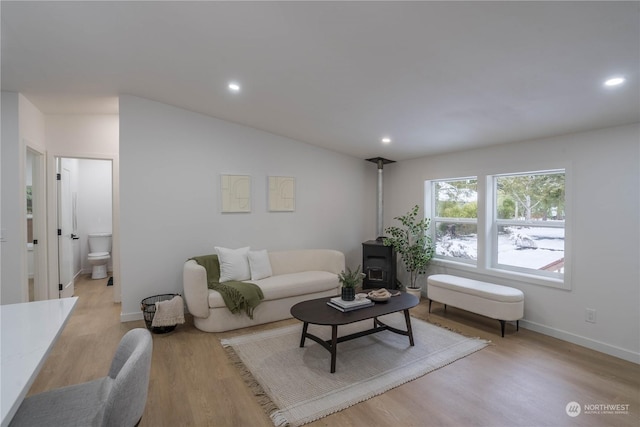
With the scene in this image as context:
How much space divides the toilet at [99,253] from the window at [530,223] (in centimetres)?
659

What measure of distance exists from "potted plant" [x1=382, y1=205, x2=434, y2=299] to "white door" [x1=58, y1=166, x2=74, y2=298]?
179 inches

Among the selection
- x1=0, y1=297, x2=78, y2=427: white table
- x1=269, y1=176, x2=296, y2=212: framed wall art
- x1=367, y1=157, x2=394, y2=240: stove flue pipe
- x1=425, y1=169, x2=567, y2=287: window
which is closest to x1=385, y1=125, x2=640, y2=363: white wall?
x1=425, y1=169, x2=567, y2=287: window

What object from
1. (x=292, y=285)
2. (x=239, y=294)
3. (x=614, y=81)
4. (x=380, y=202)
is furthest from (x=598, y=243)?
(x=239, y=294)

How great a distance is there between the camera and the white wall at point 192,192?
12.3 ft

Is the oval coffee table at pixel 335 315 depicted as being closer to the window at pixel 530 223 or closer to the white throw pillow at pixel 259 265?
the white throw pillow at pixel 259 265

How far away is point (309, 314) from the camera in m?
2.82

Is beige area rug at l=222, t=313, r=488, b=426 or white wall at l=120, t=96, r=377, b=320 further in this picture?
white wall at l=120, t=96, r=377, b=320

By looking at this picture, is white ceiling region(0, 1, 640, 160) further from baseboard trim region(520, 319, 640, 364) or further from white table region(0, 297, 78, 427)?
baseboard trim region(520, 319, 640, 364)

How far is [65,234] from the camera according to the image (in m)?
4.43

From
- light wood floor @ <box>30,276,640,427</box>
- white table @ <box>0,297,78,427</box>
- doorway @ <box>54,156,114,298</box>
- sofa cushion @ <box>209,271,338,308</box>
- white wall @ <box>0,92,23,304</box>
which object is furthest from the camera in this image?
doorway @ <box>54,156,114,298</box>

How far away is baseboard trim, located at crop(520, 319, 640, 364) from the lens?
113 inches

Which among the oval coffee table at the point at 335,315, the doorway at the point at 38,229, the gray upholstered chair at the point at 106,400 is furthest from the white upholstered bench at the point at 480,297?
the doorway at the point at 38,229

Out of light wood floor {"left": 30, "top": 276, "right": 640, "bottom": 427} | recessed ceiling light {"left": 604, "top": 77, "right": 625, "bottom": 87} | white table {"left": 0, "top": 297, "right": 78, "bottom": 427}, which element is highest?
recessed ceiling light {"left": 604, "top": 77, "right": 625, "bottom": 87}

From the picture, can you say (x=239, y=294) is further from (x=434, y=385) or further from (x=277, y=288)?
(x=434, y=385)
